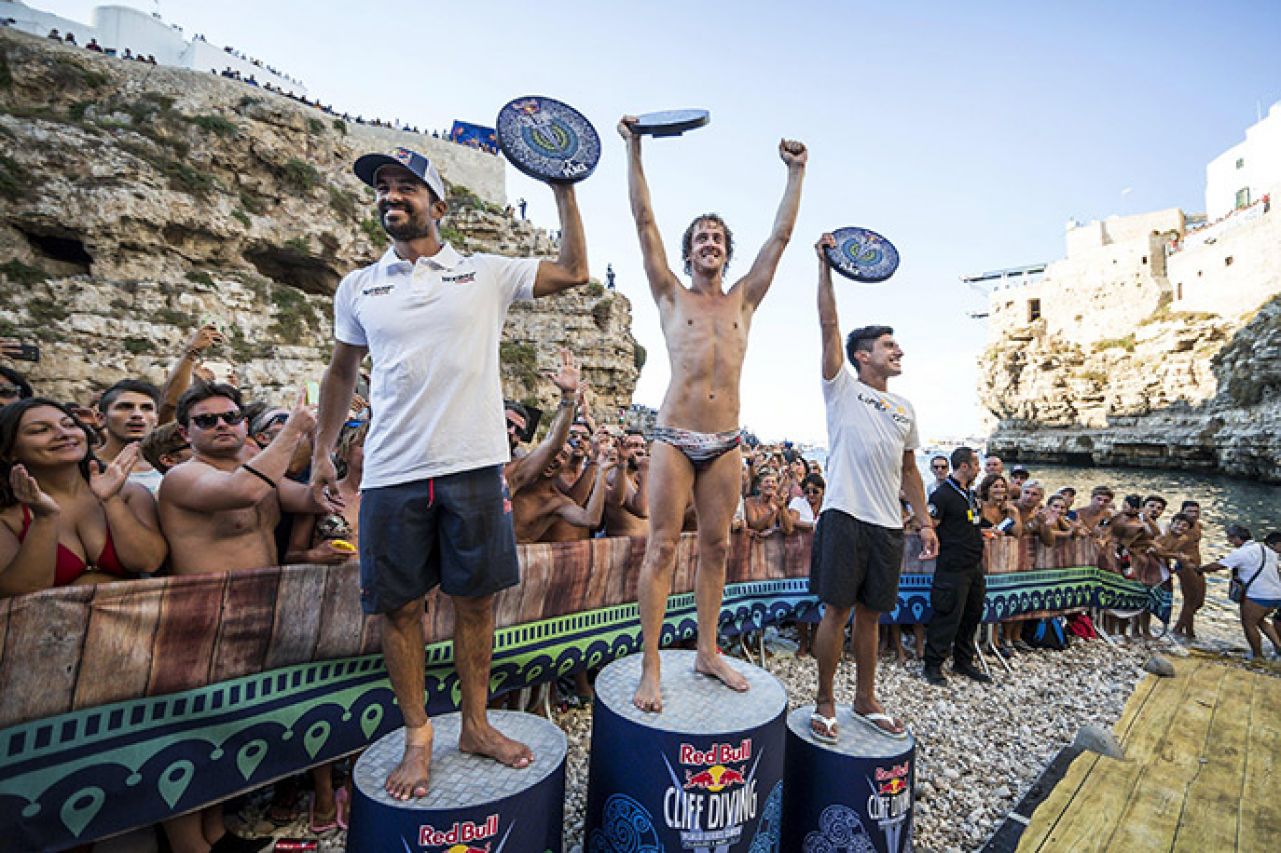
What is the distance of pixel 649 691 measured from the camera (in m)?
2.76

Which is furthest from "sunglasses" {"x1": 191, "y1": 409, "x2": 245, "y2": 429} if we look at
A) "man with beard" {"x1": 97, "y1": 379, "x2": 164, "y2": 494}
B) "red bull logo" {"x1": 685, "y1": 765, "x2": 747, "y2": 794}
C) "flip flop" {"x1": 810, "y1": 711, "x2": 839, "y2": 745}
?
"flip flop" {"x1": 810, "y1": 711, "x2": 839, "y2": 745}

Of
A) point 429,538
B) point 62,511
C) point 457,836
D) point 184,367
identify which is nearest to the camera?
point 457,836

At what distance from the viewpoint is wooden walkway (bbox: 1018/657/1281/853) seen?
125 inches

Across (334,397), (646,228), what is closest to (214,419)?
(334,397)

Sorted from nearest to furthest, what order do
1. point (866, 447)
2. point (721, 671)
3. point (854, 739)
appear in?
point (854, 739), point (721, 671), point (866, 447)

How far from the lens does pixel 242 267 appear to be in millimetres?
24078

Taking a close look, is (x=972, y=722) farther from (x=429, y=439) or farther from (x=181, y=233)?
(x=181, y=233)

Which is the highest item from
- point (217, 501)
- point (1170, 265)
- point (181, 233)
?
point (1170, 265)

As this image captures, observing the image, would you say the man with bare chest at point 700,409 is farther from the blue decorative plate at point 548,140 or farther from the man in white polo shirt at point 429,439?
the man in white polo shirt at point 429,439

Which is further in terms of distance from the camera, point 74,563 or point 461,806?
point 74,563

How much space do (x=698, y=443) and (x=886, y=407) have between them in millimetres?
1381

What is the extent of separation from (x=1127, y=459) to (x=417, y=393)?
56.3 meters

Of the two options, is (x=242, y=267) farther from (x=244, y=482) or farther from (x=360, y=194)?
(x=244, y=482)

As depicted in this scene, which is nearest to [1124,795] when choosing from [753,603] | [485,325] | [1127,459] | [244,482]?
[753,603]
